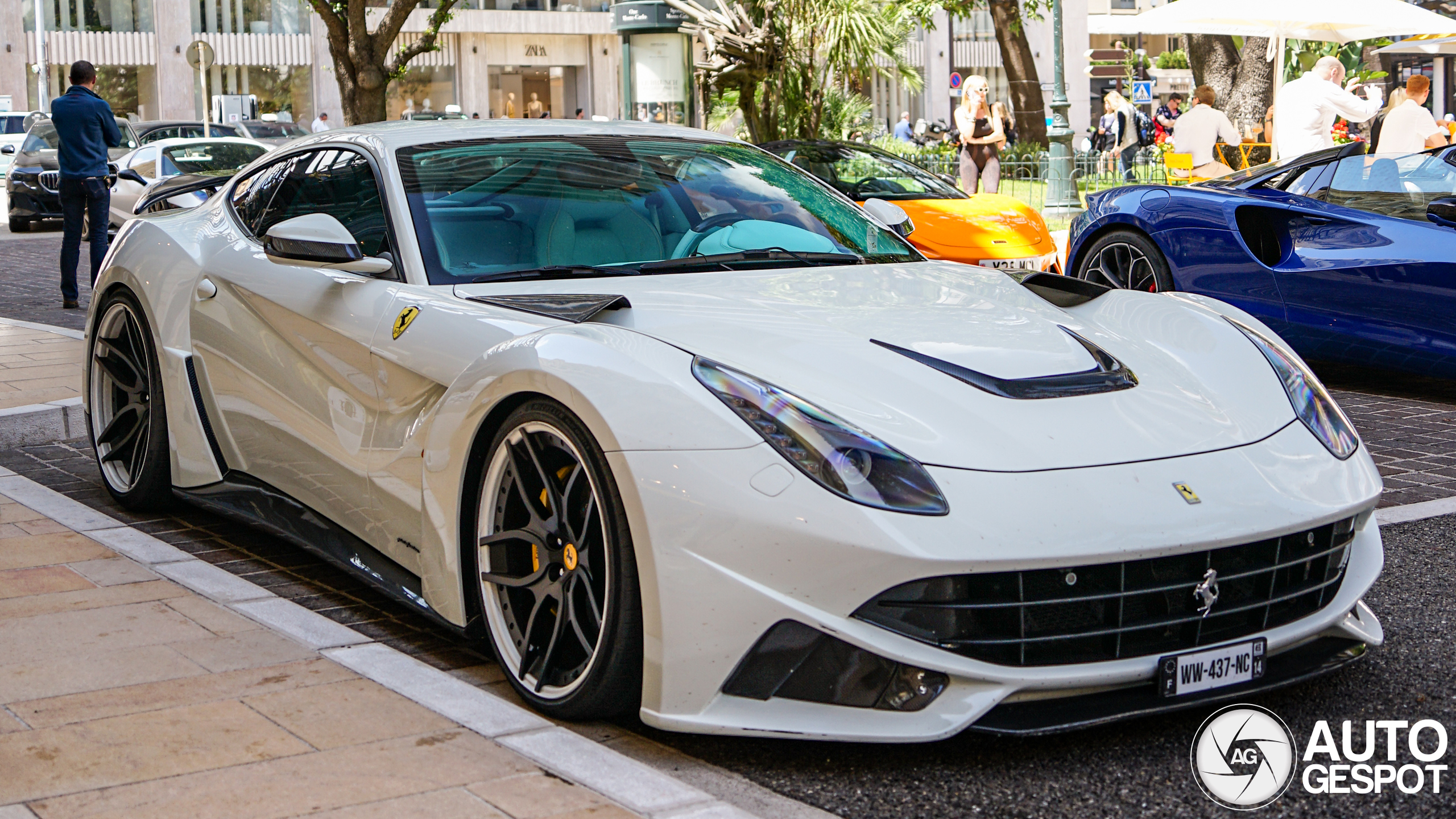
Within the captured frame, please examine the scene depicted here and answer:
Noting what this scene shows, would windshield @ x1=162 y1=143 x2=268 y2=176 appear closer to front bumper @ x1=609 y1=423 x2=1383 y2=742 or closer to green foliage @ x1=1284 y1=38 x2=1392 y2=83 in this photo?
front bumper @ x1=609 y1=423 x2=1383 y2=742

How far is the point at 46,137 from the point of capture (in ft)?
71.1

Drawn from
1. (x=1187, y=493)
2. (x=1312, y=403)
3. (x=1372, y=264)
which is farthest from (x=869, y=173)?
(x=1187, y=493)

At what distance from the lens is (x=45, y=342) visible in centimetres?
888

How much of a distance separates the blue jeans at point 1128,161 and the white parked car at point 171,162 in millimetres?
11132

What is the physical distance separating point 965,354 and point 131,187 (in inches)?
624

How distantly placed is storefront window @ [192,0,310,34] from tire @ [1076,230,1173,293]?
45.5 metres

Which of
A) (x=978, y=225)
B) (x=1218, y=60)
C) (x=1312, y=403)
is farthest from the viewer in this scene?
(x=1218, y=60)

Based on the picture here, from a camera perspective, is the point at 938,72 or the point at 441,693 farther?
the point at 938,72

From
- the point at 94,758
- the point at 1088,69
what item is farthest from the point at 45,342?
the point at 1088,69

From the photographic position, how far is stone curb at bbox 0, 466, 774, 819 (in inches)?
107

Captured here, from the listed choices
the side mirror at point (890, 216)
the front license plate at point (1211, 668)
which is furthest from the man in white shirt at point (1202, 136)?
the front license plate at point (1211, 668)

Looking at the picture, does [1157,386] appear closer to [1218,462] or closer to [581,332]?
[1218,462]

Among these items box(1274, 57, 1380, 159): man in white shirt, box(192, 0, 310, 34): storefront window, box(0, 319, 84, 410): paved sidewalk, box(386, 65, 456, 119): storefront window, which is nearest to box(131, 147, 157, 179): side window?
box(0, 319, 84, 410): paved sidewalk

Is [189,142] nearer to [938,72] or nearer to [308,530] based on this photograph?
[308,530]
